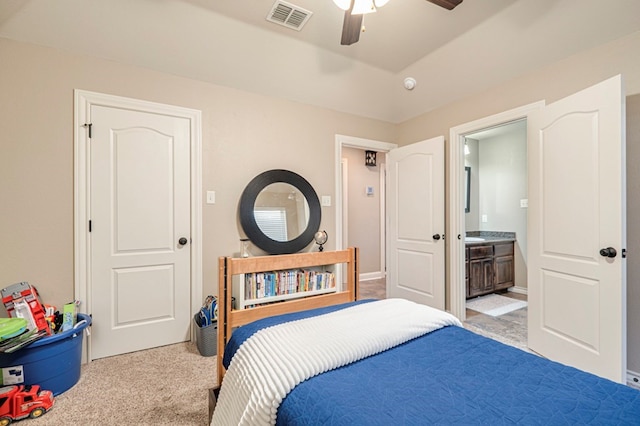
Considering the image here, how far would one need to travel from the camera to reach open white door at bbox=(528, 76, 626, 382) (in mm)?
1888

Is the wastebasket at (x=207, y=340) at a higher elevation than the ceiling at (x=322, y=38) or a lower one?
lower

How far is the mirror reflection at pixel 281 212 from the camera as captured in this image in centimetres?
297

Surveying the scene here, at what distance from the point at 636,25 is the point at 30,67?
167 inches

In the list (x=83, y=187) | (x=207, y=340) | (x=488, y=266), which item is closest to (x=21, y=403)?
(x=207, y=340)

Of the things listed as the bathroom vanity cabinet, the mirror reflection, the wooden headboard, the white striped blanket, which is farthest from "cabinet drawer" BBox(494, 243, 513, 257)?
the white striped blanket

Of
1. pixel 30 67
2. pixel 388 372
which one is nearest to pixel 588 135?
pixel 388 372

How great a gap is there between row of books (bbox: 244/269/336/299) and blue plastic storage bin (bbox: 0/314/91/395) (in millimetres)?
1264

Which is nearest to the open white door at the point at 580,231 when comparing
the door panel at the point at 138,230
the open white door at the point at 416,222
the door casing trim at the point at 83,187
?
the open white door at the point at 416,222

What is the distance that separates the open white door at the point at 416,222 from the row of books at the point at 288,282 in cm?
153

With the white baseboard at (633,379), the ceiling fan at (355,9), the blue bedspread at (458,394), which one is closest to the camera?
the blue bedspread at (458,394)

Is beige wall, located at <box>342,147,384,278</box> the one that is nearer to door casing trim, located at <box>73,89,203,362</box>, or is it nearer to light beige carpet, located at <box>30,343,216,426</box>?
light beige carpet, located at <box>30,343,216,426</box>

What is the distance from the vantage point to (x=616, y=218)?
189 centimetres

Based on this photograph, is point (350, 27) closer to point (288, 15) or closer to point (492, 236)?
point (288, 15)

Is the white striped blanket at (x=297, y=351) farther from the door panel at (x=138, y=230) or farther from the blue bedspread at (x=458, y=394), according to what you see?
the door panel at (x=138, y=230)
